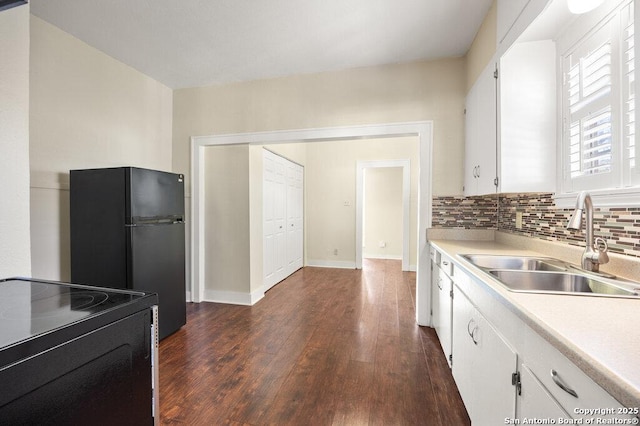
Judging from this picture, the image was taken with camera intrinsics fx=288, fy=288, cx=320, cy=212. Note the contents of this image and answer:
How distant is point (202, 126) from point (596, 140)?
3.54 meters

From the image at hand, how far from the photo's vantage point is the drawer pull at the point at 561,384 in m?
0.66

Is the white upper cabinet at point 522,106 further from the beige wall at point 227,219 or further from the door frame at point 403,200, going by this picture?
the door frame at point 403,200

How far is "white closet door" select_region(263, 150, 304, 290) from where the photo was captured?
405 centimetres

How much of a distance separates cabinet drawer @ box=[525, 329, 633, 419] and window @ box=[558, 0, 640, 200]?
2.90 ft

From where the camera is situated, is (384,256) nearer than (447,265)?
No

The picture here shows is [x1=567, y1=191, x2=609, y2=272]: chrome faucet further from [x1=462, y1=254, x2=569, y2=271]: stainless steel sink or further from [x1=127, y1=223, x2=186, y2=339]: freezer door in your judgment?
[x1=127, y1=223, x2=186, y2=339]: freezer door

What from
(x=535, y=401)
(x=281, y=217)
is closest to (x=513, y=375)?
(x=535, y=401)

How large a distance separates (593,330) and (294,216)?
180 inches

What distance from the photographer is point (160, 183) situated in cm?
257

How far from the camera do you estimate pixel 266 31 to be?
2.44 m

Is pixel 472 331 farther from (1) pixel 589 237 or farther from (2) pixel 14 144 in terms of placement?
(2) pixel 14 144

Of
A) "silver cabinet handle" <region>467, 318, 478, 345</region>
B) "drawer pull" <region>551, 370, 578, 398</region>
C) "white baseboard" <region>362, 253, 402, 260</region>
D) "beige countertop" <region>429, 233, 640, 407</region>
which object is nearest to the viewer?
"beige countertop" <region>429, 233, 640, 407</region>

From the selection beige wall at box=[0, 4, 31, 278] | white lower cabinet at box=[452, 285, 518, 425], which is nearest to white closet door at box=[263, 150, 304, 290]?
beige wall at box=[0, 4, 31, 278]

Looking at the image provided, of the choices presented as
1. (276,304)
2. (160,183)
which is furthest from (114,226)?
(276,304)
